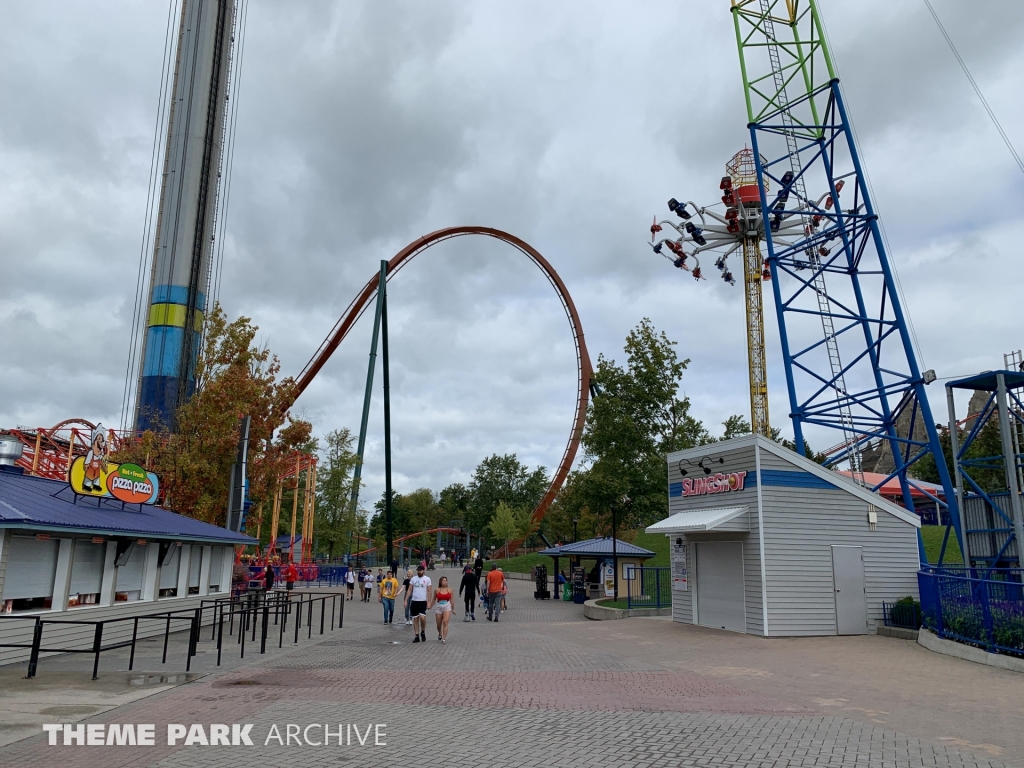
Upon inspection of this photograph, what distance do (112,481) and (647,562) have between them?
100 feet

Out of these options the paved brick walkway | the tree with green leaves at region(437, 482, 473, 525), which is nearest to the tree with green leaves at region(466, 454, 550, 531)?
the tree with green leaves at region(437, 482, 473, 525)

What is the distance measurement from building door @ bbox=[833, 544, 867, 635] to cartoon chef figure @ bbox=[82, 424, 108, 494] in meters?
Result: 15.5

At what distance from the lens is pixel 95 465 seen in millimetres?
14344

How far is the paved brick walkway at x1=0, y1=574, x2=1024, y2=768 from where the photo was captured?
6.84m

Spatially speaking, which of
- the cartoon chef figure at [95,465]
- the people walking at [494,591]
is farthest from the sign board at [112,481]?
the people walking at [494,591]

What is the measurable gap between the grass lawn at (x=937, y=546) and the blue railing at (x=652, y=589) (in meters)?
10.9

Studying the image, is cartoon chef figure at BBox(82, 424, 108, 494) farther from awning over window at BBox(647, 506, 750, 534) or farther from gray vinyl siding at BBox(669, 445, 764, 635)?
gray vinyl siding at BBox(669, 445, 764, 635)

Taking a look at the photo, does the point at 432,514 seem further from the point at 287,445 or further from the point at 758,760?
the point at 758,760

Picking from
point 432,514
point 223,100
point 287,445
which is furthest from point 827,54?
point 432,514

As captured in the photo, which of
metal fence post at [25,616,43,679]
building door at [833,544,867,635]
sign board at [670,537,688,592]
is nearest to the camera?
metal fence post at [25,616,43,679]

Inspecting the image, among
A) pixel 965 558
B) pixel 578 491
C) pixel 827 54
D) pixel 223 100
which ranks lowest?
Result: pixel 965 558

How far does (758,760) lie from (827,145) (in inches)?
934

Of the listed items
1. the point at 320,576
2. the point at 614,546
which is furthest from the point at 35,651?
the point at 320,576

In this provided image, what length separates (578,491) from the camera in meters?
33.1
